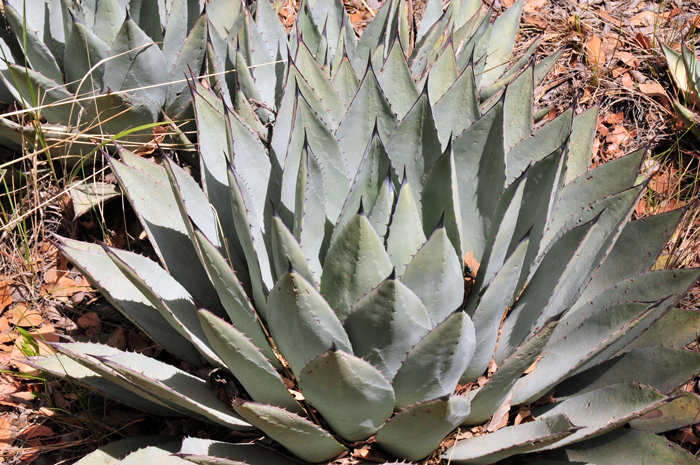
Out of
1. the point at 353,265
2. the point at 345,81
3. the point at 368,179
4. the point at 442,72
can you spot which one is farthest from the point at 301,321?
the point at 442,72

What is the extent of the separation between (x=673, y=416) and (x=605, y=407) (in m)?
0.26

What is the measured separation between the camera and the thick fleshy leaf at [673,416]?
1.44 m

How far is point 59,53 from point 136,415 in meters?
1.53

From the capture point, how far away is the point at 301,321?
3.86 feet

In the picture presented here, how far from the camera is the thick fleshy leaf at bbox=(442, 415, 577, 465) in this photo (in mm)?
1188

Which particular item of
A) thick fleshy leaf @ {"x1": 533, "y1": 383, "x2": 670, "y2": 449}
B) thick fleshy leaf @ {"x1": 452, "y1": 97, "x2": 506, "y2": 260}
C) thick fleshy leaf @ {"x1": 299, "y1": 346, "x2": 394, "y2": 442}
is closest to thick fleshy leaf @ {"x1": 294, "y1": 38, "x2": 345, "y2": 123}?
thick fleshy leaf @ {"x1": 452, "y1": 97, "x2": 506, "y2": 260}

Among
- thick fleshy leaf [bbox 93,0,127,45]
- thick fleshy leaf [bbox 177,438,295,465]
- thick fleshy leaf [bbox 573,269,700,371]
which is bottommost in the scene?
thick fleshy leaf [bbox 177,438,295,465]

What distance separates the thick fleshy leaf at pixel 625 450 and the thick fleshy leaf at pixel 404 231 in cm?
73

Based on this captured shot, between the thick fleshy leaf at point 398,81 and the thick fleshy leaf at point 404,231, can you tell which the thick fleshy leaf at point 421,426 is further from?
the thick fleshy leaf at point 398,81

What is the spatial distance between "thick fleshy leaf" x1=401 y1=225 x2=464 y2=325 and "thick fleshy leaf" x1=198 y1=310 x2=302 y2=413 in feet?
1.27

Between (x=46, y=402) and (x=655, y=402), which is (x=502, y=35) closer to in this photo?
(x=655, y=402)

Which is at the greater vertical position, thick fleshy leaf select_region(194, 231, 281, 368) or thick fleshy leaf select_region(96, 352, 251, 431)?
thick fleshy leaf select_region(194, 231, 281, 368)

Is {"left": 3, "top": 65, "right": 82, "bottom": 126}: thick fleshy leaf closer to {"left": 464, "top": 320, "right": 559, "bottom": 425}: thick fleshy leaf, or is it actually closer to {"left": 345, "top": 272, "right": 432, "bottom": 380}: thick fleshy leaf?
{"left": 345, "top": 272, "right": 432, "bottom": 380}: thick fleshy leaf

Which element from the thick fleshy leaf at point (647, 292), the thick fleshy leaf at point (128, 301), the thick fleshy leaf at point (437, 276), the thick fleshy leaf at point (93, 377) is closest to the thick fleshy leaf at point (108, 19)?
the thick fleshy leaf at point (128, 301)
